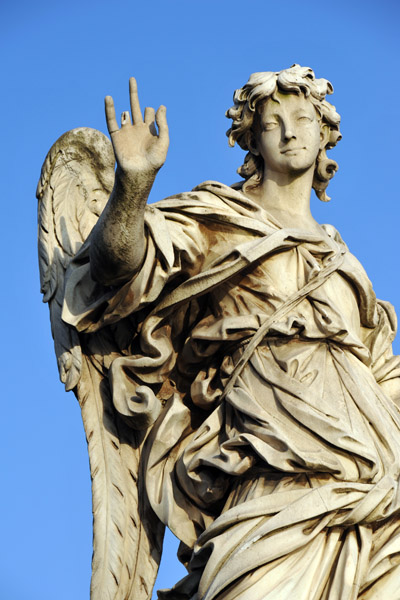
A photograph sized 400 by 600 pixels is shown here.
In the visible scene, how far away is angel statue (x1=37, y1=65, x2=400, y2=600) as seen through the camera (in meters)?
8.80

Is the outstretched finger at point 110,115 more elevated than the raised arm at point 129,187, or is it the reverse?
the outstretched finger at point 110,115

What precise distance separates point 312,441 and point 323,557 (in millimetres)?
651

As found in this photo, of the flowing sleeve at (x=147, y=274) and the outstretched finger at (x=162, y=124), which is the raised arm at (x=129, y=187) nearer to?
the outstretched finger at (x=162, y=124)

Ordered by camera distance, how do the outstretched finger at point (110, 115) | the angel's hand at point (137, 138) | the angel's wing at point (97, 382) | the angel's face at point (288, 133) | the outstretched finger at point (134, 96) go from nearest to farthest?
Result: the angel's hand at point (137, 138) → the outstretched finger at point (110, 115) → the outstretched finger at point (134, 96) → the angel's wing at point (97, 382) → the angel's face at point (288, 133)

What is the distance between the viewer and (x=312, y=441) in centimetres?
899

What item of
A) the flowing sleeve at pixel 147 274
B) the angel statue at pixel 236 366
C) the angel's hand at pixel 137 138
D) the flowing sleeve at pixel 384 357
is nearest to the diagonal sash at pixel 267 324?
the angel statue at pixel 236 366

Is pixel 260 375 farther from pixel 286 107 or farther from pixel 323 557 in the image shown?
pixel 286 107

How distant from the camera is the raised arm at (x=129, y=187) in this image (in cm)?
902

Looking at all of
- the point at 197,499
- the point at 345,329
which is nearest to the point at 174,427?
the point at 197,499

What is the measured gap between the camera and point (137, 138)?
29.9ft

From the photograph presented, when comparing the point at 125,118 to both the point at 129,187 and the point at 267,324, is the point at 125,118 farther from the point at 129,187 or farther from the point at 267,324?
the point at 267,324

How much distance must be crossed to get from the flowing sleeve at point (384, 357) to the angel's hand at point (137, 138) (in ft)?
6.30

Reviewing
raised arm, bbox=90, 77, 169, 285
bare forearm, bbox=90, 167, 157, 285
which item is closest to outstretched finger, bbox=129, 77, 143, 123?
raised arm, bbox=90, 77, 169, 285

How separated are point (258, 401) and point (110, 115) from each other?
1.83 metres
